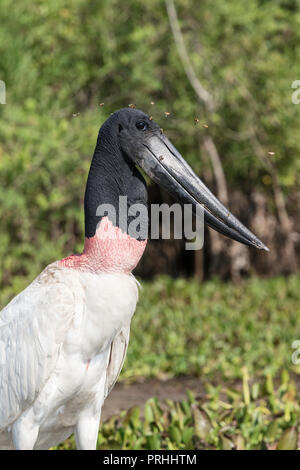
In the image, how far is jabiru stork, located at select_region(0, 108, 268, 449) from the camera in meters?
2.63

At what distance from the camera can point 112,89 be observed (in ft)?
32.2

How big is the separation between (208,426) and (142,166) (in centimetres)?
195

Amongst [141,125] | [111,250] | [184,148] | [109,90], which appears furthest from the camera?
[184,148]

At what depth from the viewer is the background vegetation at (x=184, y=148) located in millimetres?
6652

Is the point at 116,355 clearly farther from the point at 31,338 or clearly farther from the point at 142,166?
the point at 142,166

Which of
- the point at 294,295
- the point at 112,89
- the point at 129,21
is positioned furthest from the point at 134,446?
the point at 129,21

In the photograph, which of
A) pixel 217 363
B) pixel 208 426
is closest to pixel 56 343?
pixel 208 426

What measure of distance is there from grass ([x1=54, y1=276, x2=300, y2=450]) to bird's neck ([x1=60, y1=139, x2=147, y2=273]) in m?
1.61

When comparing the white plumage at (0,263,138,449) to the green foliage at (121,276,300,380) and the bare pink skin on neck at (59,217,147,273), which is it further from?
the green foliage at (121,276,300,380)

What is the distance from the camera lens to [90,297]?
8.64 ft

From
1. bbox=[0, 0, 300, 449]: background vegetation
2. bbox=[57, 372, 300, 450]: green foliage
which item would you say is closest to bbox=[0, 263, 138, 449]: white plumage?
bbox=[57, 372, 300, 450]: green foliage

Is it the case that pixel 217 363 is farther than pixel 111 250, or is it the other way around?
pixel 217 363
